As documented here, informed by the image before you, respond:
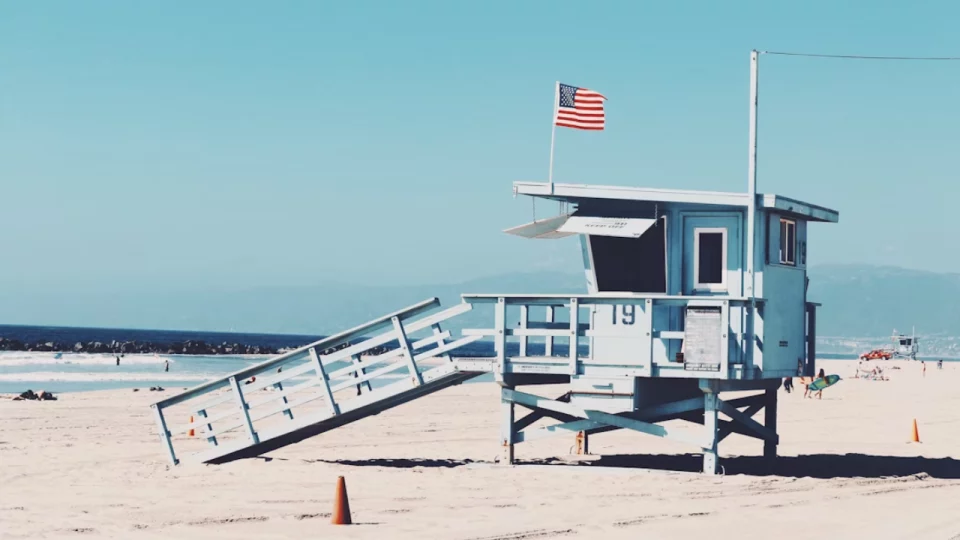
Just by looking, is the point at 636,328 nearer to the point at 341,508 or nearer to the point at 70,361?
the point at 341,508

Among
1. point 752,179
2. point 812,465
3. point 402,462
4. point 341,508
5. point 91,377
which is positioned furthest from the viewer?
point 91,377

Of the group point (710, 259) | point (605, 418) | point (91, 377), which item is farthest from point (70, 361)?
point (710, 259)

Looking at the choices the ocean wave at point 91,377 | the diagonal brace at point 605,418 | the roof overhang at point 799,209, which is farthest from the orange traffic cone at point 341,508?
the ocean wave at point 91,377

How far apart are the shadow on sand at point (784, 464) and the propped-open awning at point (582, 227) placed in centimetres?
347

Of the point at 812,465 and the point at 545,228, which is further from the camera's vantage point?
the point at 812,465

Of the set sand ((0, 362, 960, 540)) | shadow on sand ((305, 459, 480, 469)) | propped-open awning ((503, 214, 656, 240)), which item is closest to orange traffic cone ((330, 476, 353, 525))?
sand ((0, 362, 960, 540))

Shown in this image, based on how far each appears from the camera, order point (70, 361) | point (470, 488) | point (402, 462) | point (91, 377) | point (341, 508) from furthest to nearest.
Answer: point (70, 361) → point (91, 377) → point (402, 462) → point (470, 488) → point (341, 508)

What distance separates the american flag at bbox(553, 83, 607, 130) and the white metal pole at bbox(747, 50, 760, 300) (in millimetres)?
2354

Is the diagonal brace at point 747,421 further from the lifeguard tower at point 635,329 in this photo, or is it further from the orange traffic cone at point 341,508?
the orange traffic cone at point 341,508

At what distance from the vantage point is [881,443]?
23906 mm

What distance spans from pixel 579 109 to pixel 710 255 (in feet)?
10.4

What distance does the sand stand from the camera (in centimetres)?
1282

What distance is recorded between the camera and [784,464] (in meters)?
19.7

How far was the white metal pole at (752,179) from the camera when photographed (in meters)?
16.8
